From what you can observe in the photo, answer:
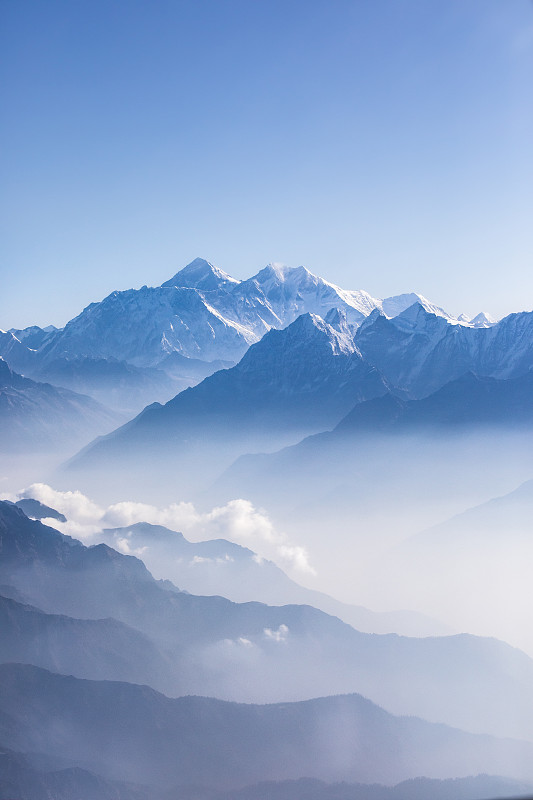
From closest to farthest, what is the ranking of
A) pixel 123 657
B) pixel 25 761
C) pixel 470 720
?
pixel 25 761 → pixel 123 657 → pixel 470 720

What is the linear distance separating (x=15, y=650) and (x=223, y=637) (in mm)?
55454

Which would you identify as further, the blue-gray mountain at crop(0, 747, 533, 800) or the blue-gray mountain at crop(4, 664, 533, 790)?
the blue-gray mountain at crop(4, 664, 533, 790)

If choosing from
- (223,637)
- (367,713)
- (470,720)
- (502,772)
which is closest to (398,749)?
(367,713)

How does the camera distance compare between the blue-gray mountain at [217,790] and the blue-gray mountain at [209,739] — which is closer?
the blue-gray mountain at [217,790]

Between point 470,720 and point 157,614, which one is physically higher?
point 157,614

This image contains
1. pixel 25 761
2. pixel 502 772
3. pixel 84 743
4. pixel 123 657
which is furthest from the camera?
pixel 123 657

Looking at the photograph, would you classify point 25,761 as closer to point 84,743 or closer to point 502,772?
point 84,743

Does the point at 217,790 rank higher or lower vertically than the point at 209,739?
lower

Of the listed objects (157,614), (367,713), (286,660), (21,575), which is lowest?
(367,713)

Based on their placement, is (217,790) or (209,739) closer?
(217,790)

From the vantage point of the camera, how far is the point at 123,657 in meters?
172

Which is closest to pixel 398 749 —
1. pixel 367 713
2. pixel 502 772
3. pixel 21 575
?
pixel 367 713

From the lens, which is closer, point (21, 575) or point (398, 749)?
point (398, 749)

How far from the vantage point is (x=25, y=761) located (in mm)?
128500
